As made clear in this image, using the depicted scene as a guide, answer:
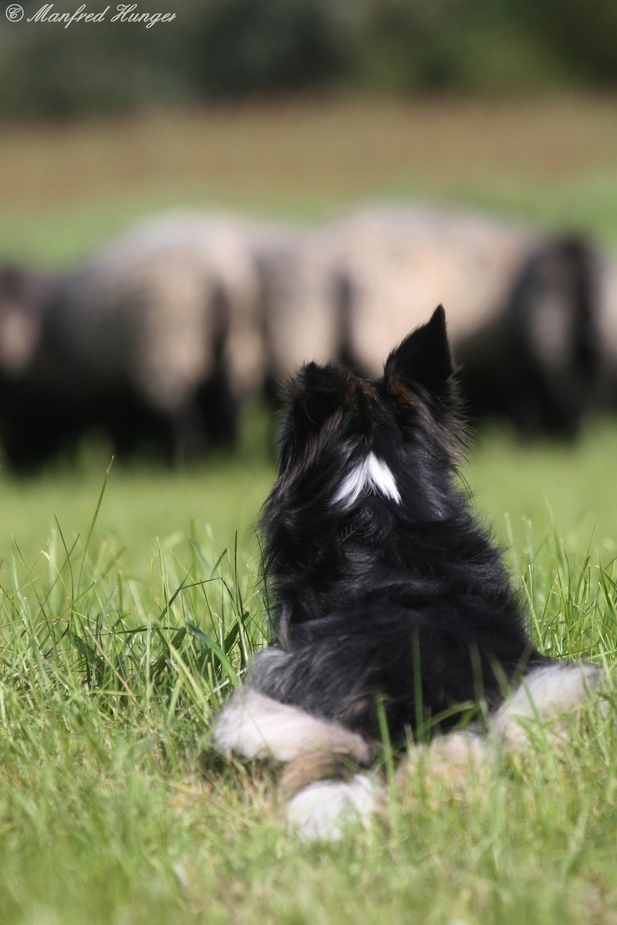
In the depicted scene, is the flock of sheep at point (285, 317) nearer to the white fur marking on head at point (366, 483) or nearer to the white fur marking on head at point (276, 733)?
the white fur marking on head at point (366, 483)

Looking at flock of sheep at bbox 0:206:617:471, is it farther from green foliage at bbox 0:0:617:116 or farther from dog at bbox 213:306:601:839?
green foliage at bbox 0:0:617:116

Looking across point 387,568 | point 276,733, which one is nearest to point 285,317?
point 387,568

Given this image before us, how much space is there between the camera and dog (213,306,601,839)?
78.6 inches

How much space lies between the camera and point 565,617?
2.78 m

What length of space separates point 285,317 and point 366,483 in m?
7.00

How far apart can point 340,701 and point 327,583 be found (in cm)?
32

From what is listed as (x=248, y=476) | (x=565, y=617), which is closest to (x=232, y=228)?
(x=248, y=476)

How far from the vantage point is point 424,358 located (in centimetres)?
243

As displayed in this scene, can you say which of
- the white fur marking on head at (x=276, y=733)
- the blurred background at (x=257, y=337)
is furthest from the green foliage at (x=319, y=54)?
the white fur marking on head at (x=276, y=733)

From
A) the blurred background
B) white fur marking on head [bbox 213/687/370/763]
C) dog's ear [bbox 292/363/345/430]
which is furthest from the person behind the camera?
the blurred background

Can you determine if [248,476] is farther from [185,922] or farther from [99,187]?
[99,187]

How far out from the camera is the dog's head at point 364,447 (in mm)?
2307

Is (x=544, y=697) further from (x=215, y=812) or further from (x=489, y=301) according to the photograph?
(x=489, y=301)

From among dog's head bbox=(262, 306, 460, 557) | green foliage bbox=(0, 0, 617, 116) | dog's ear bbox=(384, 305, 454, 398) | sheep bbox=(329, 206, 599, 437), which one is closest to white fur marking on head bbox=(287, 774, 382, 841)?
dog's head bbox=(262, 306, 460, 557)
